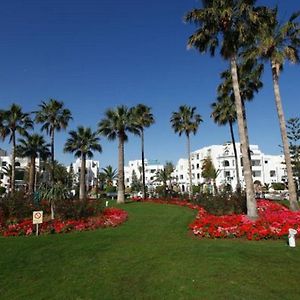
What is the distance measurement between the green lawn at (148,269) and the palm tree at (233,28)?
22.4 ft

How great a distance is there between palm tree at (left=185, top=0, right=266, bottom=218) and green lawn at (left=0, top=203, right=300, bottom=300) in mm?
6826

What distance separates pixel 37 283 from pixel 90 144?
37569 mm

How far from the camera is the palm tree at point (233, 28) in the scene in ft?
58.1

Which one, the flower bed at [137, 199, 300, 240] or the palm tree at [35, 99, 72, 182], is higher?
the palm tree at [35, 99, 72, 182]

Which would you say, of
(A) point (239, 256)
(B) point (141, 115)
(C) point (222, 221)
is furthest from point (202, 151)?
(A) point (239, 256)

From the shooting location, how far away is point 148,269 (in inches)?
363

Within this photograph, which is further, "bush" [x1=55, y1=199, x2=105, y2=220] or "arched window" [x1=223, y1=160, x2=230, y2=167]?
"arched window" [x1=223, y1=160, x2=230, y2=167]

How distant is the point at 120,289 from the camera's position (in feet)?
25.2

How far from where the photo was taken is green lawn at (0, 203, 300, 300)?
7.40m

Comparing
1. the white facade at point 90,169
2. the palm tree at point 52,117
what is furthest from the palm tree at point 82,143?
the white facade at point 90,169

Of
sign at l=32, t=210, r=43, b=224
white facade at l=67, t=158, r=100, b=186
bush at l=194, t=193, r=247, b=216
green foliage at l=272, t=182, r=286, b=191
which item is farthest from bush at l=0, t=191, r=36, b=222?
white facade at l=67, t=158, r=100, b=186

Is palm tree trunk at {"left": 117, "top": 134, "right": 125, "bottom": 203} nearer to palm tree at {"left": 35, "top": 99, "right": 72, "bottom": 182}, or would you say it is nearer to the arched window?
palm tree at {"left": 35, "top": 99, "right": 72, "bottom": 182}

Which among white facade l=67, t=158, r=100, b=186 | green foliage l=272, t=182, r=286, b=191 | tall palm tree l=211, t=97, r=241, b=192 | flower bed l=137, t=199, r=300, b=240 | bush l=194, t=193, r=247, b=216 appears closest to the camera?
flower bed l=137, t=199, r=300, b=240

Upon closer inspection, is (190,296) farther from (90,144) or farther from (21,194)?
(90,144)
